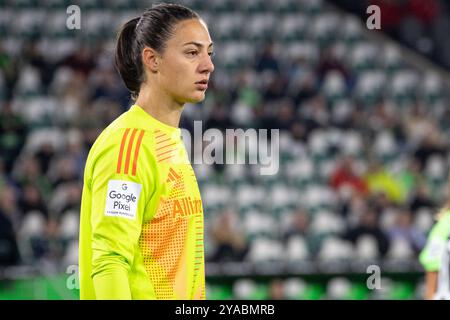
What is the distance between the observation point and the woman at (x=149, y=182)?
107 inches

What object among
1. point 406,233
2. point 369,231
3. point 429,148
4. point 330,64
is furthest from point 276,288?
point 330,64

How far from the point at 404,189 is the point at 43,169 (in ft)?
14.5

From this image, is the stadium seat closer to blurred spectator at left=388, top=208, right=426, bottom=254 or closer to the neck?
blurred spectator at left=388, top=208, right=426, bottom=254

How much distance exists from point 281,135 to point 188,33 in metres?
8.94

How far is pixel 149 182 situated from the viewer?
9.21 ft

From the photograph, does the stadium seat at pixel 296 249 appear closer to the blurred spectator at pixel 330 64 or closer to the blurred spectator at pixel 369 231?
the blurred spectator at pixel 369 231

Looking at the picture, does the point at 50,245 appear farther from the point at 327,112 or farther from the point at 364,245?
the point at 327,112

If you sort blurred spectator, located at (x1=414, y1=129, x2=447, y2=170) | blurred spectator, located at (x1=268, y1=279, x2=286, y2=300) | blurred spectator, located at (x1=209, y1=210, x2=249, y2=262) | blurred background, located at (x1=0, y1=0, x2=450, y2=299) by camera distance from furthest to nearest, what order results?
blurred spectator, located at (x1=414, y1=129, x2=447, y2=170)
blurred spectator, located at (x1=209, y1=210, x2=249, y2=262)
blurred background, located at (x1=0, y1=0, x2=450, y2=299)
blurred spectator, located at (x1=268, y1=279, x2=286, y2=300)

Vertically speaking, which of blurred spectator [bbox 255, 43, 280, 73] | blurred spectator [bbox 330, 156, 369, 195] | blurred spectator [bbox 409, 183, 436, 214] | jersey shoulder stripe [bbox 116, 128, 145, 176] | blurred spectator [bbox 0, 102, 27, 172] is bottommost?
jersey shoulder stripe [bbox 116, 128, 145, 176]

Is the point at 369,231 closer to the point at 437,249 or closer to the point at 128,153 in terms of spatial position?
the point at 437,249

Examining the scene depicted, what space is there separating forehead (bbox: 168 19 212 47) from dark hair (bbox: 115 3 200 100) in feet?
0.04

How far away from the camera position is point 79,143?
10477mm

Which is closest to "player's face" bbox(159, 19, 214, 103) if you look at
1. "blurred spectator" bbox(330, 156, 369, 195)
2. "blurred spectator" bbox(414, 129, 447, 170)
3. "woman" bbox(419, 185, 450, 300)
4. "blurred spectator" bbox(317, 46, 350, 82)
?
"woman" bbox(419, 185, 450, 300)

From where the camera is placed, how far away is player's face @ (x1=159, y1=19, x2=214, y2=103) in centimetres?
291
